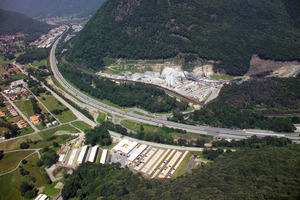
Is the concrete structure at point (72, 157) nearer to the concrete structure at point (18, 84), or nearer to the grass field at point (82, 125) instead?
the grass field at point (82, 125)

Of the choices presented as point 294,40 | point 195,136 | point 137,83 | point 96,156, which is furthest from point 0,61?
point 294,40

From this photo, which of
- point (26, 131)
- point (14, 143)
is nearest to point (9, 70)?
point (26, 131)

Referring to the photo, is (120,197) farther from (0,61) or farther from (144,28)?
(0,61)

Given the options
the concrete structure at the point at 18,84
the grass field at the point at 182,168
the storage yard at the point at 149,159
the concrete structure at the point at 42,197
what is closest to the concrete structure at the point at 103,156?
the storage yard at the point at 149,159

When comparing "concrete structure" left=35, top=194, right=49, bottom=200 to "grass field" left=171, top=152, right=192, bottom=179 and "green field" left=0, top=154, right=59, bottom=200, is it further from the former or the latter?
"grass field" left=171, top=152, right=192, bottom=179

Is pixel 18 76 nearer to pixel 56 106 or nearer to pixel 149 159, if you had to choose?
pixel 56 106
